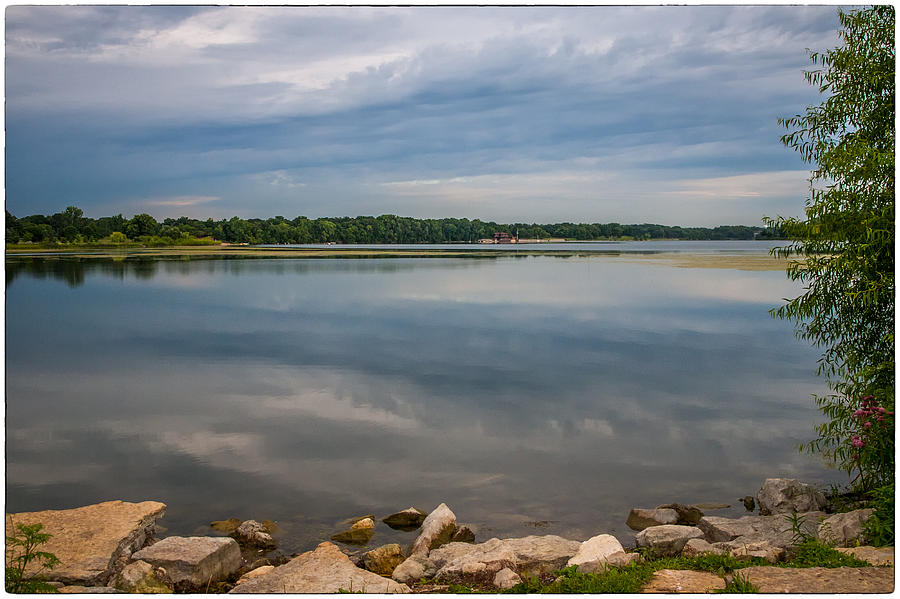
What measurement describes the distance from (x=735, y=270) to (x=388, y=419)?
2250 centimetres

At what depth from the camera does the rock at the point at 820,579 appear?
411 cm

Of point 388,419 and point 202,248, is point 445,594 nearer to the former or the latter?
point 388,419

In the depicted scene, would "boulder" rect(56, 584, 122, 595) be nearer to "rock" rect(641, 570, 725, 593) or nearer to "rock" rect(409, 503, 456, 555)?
"rock" rect(409, 503, 456, 555)

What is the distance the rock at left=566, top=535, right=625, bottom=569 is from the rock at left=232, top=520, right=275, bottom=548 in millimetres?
2336

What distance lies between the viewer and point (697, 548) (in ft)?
15.5

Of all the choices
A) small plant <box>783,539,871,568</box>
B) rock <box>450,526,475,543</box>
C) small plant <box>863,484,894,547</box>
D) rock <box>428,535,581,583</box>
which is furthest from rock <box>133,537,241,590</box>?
small plant <box>863,484,894,547</box>

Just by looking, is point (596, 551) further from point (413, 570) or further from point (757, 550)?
point (413, 570)

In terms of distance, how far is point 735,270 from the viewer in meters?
27.5

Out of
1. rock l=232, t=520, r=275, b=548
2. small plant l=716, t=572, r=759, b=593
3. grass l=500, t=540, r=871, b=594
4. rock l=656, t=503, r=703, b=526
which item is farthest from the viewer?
rock l=656, t=503, r=703, b=526

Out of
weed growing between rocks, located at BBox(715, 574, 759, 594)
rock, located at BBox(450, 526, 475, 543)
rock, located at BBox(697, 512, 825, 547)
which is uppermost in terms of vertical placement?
weed growing between rocks, located at BBox(715, 574, 759, 594)

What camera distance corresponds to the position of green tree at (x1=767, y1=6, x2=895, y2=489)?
203 inches

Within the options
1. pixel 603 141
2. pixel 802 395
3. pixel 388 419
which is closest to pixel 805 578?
pixel 388 419

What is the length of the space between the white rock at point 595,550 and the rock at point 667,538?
38 centimetres

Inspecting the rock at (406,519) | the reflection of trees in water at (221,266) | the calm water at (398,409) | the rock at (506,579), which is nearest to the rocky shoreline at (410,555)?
the rock at (506,579)
